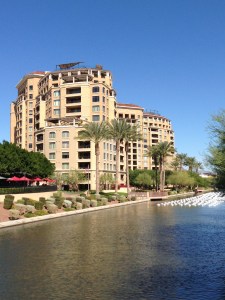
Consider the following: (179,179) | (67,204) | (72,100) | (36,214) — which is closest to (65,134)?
(72,100)

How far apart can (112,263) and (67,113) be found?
4028 inches

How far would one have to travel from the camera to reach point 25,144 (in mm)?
141250

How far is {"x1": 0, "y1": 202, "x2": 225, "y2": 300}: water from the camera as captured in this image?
15.7m

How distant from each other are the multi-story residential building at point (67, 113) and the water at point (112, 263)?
71.2 metres

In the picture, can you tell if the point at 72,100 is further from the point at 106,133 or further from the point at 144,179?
the point at 106,133

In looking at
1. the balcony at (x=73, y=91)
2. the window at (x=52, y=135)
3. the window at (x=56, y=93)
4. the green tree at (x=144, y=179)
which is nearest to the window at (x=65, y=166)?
the window at (x=52, y=135)

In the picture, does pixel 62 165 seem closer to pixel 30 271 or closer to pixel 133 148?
pixel 133 148

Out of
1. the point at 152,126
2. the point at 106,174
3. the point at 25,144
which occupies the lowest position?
the point at 106,174

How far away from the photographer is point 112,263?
21203mm

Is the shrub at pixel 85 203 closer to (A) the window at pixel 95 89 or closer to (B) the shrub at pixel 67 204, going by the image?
(B) the shrub at pixel 67 204

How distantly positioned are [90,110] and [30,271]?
101 metres

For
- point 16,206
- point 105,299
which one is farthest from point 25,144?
point 105,299

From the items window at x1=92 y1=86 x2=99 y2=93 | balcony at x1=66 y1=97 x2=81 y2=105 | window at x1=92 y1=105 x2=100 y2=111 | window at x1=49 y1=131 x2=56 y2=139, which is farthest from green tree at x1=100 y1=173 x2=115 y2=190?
window at x1=92 y1=86 x2=99 y2=93

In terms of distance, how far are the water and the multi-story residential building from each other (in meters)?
71.2
